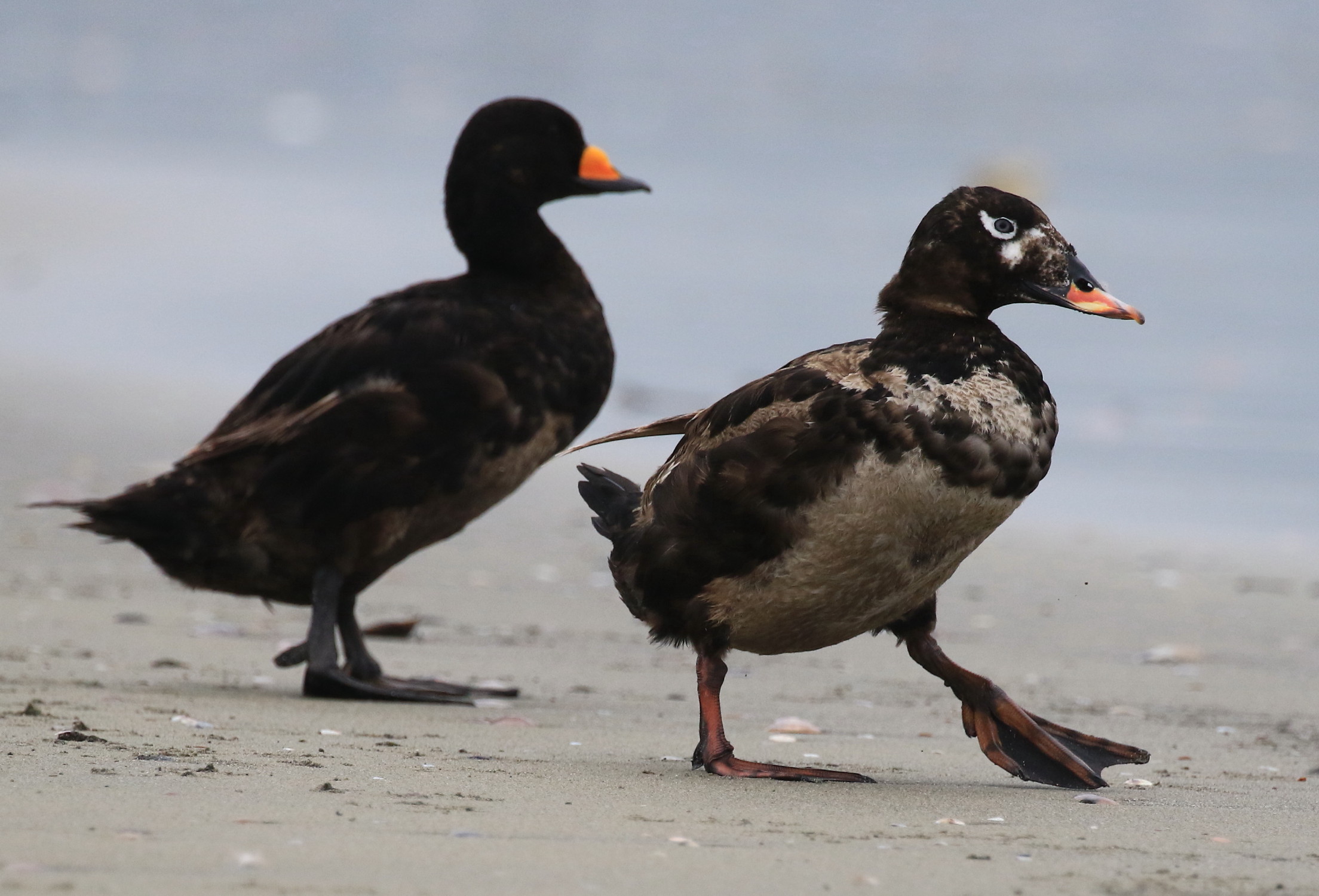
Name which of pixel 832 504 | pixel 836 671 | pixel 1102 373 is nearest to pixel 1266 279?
pixel 1102 373

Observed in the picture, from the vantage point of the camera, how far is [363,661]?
5906 mm

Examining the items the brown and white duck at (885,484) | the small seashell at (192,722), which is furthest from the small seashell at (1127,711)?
the small seashell at (192,722)

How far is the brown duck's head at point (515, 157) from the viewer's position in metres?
6.57

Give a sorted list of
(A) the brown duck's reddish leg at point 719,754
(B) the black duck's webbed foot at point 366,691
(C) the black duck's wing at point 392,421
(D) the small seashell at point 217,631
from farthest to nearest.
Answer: (D) the small seashell at point 217,631 → (C) the black duck's wing at point 392,421 → (B) the black duck's webbed foot at point 366,691 → (A) the brown duck's reddish leg at point 719,754

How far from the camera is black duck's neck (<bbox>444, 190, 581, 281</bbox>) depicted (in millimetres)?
6355

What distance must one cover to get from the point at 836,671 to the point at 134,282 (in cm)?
1958

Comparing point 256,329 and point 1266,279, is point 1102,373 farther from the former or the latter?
point 256,329

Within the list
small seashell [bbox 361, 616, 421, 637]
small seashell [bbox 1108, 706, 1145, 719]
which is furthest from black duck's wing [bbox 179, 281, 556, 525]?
small seashell [bbox 1108, 706, 1145, 719]

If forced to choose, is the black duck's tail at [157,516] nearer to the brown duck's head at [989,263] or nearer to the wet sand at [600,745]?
the wet sand at [600,745]

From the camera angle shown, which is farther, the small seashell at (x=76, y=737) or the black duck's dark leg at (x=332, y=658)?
the black duck's dark leg at (x=332, y=658)

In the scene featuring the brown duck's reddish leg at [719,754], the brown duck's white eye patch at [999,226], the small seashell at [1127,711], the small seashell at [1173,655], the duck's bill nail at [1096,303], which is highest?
the brown duck's white eye patch at [999,226]

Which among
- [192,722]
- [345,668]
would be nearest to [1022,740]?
[192,722]

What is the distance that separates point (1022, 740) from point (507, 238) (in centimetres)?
291

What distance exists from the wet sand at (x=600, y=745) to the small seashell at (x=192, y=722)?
0.10ft
